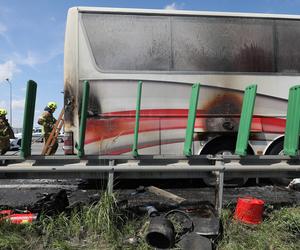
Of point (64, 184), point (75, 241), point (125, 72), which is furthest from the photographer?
point (64, 184)

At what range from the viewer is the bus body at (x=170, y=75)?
7.18 meters

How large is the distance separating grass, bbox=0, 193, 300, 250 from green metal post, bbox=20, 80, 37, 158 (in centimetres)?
87

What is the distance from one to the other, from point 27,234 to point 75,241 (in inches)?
21.5

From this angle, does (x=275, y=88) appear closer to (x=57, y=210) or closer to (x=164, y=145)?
(x=164, y=145)

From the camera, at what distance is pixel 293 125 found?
491cm

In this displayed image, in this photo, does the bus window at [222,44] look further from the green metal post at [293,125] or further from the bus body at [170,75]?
the green metal post at [293,125]

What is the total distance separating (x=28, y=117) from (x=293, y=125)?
3.37 m

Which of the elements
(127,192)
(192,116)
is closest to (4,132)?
(127,192)

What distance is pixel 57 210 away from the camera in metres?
4.59

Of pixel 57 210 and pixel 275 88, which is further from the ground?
pixel 275 88

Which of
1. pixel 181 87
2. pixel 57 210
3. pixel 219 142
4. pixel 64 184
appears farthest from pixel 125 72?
pixel 57 210

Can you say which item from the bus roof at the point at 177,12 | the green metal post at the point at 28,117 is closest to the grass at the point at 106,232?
the green metal post at the point at 28,117

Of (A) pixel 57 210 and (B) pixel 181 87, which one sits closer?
(A) pixel 57 210

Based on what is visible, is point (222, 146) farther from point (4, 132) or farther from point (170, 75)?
point (4, 132)
